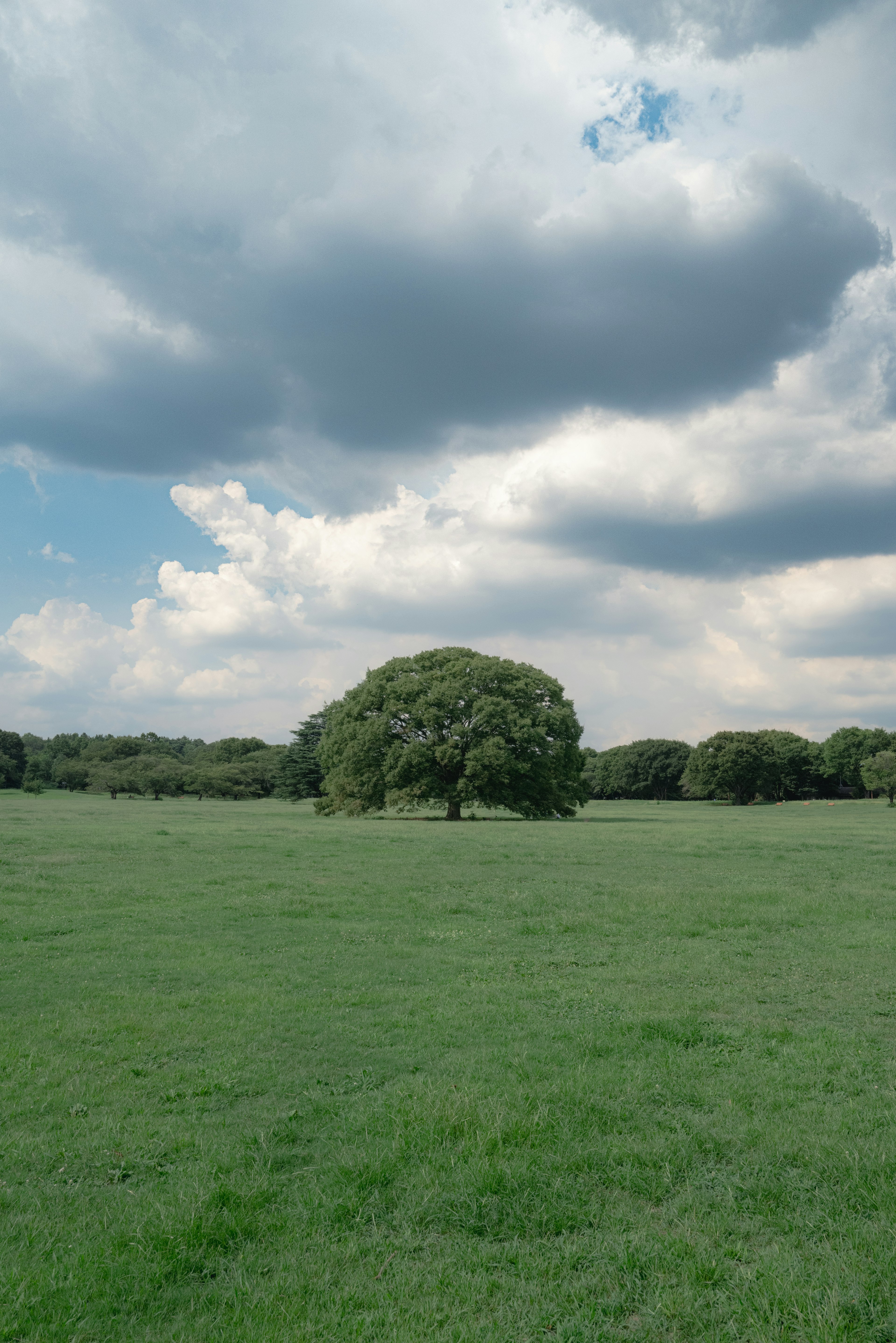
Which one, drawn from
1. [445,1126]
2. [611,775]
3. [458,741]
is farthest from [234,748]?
[445,1126]

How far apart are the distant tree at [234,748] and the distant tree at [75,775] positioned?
23.2 metres

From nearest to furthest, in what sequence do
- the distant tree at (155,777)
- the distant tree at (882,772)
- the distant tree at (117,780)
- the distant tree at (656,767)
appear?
the distant tree at (882,772), the distant tree at (155,777), the distant tree at (117,780), the distant tree at (656,767)

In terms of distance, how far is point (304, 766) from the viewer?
10688 cm

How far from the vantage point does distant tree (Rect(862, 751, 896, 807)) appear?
86.8 m

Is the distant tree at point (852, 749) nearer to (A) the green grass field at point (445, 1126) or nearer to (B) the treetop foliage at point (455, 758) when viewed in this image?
(B) the treetop foliage at point (455, 758)

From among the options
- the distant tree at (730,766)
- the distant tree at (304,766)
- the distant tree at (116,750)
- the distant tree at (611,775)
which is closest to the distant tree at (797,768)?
the distant tree at (730,766)

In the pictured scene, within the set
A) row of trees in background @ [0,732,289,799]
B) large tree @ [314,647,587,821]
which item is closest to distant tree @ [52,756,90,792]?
row of trees in background @ [0,732,289,799]

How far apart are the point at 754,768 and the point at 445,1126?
11205cm

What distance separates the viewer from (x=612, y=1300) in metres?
4.75

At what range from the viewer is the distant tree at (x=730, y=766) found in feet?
357

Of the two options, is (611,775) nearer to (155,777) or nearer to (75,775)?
(155,777)

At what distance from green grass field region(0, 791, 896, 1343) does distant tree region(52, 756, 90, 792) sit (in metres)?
112

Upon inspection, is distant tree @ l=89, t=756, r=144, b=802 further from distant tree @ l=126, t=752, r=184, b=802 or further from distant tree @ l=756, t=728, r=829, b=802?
distant tree @ l=756, t=728, r=829, b=802

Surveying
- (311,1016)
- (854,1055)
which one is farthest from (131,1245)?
(854,1055)
